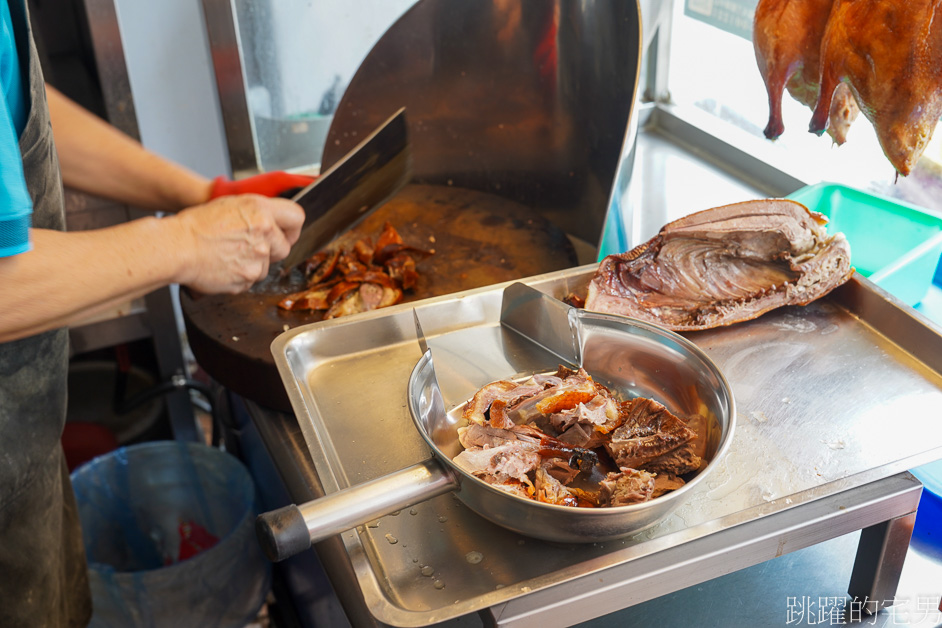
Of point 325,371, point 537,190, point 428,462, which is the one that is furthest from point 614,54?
point 428,462

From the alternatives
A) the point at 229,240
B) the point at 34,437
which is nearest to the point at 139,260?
the point at 229,240

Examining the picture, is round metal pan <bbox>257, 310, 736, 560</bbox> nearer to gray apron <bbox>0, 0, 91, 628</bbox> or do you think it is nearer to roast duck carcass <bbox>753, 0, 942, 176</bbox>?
roast duck carcass <bbox>753, 0, 942, 176</bbox>

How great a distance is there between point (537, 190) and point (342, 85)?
0.93m

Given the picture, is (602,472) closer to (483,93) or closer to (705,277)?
(705,277)

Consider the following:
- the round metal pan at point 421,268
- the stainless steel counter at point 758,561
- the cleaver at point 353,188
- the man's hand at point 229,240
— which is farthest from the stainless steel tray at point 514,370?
the cleaver at point 353,188

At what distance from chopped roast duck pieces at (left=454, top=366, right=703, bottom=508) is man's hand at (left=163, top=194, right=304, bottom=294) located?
0.55 meters

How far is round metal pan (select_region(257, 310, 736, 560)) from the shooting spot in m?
0.84

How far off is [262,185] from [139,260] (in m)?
0.61

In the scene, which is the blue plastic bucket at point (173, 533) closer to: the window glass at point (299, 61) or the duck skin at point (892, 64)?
the window glass at point (299, 61)

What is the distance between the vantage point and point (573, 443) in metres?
1.04

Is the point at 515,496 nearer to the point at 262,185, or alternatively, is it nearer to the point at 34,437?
the point at 34,437

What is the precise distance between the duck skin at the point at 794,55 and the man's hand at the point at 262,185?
1.07 metres

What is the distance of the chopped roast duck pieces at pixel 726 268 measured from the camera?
4.36 ft

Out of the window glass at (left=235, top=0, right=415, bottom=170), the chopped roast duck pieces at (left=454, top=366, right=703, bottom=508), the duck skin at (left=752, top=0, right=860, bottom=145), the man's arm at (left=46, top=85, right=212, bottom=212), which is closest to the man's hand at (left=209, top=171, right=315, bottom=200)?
the man's arm at (left=46, top=85, right=212, bottom=212)
